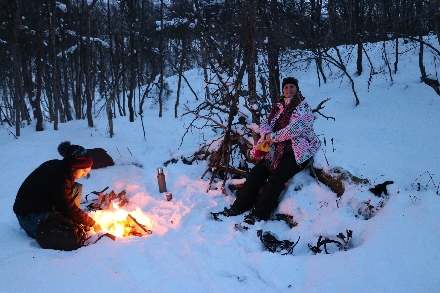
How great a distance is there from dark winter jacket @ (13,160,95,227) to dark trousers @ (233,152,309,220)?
2.05 meters

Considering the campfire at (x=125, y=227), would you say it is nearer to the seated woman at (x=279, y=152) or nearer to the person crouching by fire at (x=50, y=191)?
the person crouching by fire at (x=50, y=191)

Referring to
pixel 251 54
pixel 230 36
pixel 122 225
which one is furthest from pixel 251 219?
pixel 230 36

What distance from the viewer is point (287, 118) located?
4.25m

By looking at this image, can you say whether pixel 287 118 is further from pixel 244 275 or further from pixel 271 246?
pixel 244 275

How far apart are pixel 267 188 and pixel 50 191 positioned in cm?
246

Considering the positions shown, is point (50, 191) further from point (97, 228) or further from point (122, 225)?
point (122, 225)

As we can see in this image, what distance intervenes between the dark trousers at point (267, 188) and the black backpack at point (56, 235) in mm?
1977

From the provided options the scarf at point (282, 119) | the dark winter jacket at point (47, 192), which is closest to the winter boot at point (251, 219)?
the scarf at point (282, 119)

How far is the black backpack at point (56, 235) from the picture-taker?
314 centimetres

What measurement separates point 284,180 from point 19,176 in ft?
16.6

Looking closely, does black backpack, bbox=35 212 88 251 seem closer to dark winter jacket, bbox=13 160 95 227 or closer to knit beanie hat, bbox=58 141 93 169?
dark winter jacket, bbox=13 160 95 227

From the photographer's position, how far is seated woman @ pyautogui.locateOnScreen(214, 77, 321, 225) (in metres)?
3.96

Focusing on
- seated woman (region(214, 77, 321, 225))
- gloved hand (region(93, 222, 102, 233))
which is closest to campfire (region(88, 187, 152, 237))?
gloved hand (region(93, 222, 102, 233))

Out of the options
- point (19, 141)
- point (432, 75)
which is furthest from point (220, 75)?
point (432, 75)
